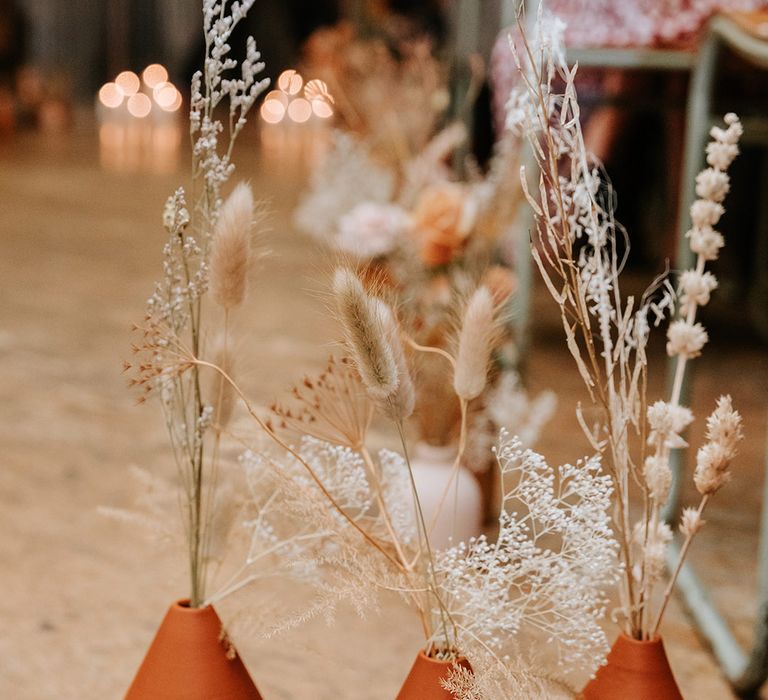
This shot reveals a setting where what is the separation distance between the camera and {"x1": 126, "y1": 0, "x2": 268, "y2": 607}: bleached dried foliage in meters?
0.71

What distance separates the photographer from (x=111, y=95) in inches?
336

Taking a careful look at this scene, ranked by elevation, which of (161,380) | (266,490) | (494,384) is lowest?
(494,384)

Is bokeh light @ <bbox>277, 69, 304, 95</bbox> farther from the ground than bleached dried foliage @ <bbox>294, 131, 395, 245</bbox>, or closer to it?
farther from the ground

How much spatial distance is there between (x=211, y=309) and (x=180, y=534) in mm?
178

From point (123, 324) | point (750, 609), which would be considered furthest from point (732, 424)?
point (123, 324)

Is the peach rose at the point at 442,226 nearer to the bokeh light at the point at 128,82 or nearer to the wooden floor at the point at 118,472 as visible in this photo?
the wooden floor at the point at 118,472

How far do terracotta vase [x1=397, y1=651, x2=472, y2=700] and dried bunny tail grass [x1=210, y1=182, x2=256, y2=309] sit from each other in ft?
0.91

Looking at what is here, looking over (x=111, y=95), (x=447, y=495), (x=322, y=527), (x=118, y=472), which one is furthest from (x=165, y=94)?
(x=322, y=527)

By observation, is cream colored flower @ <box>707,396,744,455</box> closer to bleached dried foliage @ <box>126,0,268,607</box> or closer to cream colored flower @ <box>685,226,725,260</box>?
cream colored flower @ <box>685,226,725,260</box>

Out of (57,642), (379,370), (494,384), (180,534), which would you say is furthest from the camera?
(494,384)

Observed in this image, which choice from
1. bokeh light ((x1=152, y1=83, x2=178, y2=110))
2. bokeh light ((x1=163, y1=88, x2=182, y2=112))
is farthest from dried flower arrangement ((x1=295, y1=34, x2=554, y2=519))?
bokeh light ((x1=152, y1=83, x2=178, y2=110))

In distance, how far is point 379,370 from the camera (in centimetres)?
68

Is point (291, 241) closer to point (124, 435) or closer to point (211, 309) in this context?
point (124, 435)

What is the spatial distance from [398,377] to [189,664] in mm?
258
